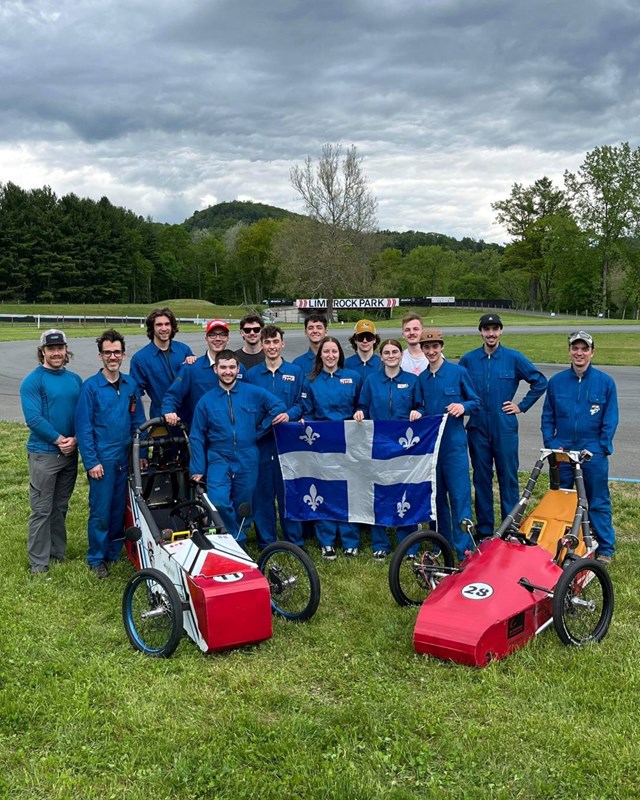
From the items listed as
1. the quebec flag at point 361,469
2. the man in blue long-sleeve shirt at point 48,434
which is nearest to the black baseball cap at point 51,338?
the man in blue long-sleeve shirt at point 48,434

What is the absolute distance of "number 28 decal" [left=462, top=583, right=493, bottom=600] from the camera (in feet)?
16.1

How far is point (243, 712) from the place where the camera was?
4.22m

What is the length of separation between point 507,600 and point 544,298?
92533 millimetres

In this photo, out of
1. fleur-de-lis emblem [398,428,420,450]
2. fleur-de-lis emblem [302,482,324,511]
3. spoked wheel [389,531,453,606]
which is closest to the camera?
spoked wheel [389,531,453,606]

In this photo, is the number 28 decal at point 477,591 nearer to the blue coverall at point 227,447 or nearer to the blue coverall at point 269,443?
the blue coverall at point 227,447

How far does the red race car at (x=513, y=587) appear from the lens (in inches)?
188

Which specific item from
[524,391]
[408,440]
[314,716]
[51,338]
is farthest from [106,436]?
[524,391]

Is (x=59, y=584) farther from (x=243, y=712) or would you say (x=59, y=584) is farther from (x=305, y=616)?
(x=243, y=712)

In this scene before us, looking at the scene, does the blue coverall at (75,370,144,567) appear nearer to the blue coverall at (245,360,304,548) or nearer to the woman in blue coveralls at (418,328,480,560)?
the blue coverall at (245,360,304,548)

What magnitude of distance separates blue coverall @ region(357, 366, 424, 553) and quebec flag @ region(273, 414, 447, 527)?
14 centimetres

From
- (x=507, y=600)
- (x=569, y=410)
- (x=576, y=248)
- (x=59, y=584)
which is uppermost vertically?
(x=576, y=248)

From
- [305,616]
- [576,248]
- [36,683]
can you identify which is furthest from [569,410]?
[576,248]

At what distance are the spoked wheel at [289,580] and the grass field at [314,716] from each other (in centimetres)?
17

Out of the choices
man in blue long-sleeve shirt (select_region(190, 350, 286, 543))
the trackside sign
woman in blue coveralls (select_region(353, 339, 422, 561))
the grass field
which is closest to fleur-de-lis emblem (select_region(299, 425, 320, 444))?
woman in blue coveralls (select_region(353, 339, 422, 561))
